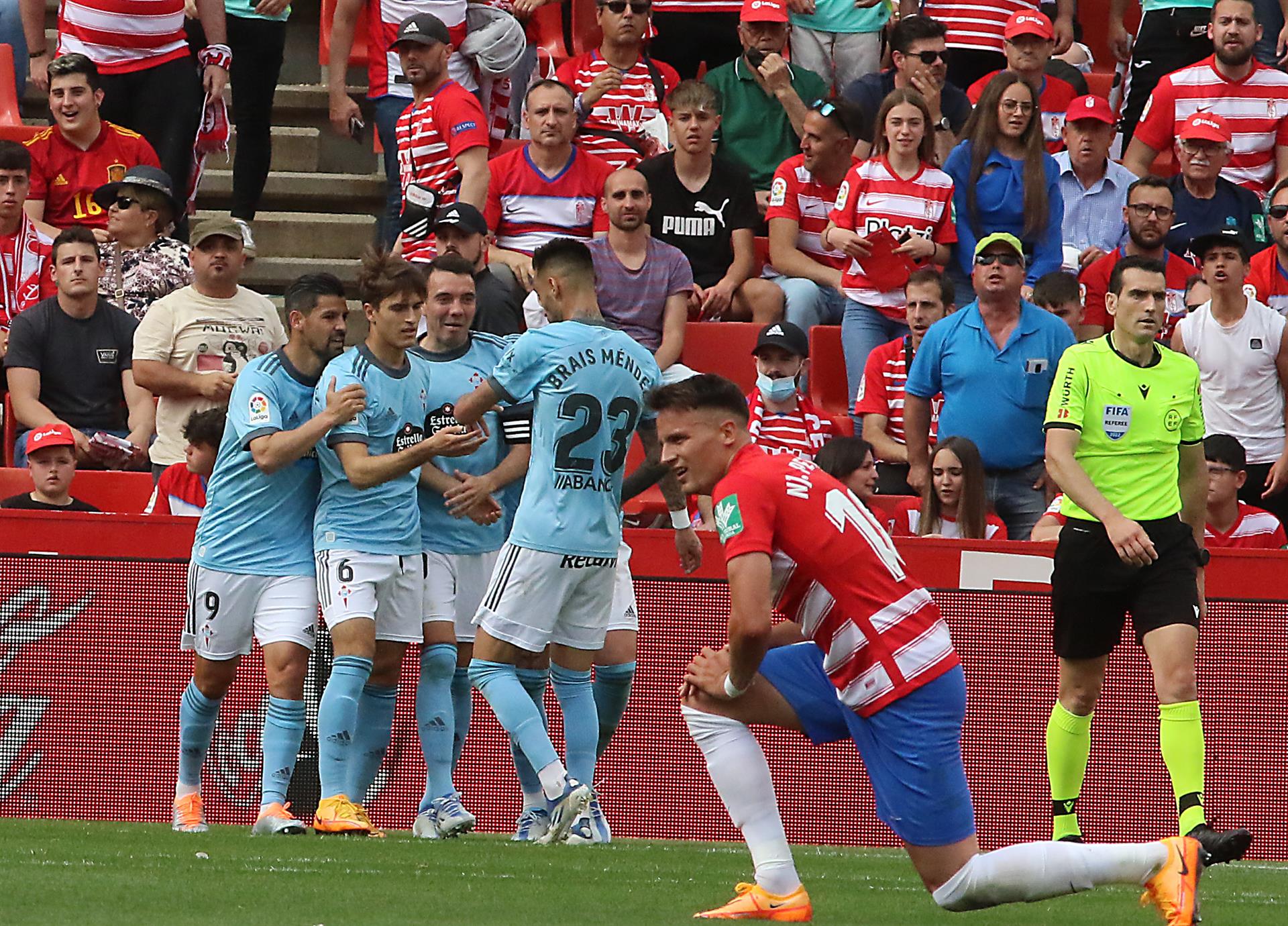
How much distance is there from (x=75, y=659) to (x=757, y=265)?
554 cm

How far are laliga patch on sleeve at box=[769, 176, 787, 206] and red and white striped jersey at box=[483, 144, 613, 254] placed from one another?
1.11 m

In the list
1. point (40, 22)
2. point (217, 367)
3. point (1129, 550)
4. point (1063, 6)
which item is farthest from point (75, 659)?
point (1063, 6)

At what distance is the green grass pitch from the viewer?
6055mm

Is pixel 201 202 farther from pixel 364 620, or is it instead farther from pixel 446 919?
pixel 446 919

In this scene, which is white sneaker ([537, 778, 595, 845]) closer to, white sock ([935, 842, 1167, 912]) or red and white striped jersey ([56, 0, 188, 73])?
white sock ([935, 842, 1167, 912])

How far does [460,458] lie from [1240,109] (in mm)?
7367

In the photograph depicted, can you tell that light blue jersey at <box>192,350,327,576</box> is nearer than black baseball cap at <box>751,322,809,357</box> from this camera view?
Yes

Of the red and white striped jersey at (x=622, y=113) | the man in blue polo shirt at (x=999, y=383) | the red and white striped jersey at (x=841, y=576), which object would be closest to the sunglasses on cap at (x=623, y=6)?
the red and white striped jersey at (x=622, y=113)

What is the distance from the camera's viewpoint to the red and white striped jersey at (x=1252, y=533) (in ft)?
34.4

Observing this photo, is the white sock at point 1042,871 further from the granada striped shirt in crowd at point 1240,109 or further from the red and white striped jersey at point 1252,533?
the granada striped shirt in crowd at point 1240,109

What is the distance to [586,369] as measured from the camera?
8211mm

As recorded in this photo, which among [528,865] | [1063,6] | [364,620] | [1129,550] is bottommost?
[528,865]

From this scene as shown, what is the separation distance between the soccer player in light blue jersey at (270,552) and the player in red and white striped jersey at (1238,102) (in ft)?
24.9

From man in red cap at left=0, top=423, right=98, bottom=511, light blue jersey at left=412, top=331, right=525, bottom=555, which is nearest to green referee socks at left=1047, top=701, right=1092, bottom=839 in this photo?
light blue jersey at left=412, top=331, right=525, bottom=555
